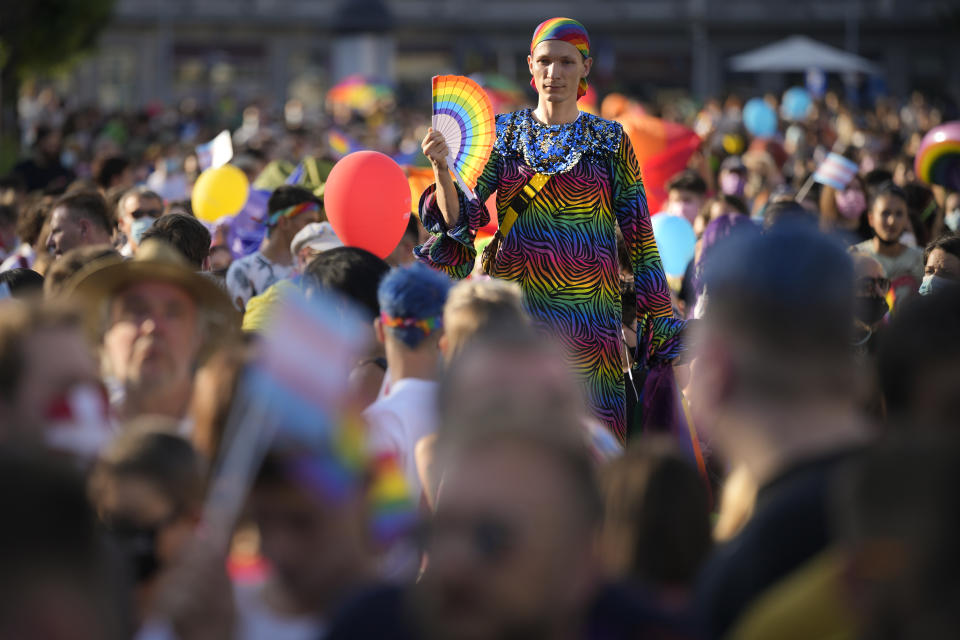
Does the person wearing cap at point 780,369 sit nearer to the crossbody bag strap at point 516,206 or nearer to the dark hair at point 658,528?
the dark hair at point 658,528

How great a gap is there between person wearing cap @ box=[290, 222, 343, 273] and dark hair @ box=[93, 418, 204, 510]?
3.83m

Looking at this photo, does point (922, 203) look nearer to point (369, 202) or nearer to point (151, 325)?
point (369, 202)

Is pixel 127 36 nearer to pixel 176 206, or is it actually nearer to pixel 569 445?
pixel 176 206

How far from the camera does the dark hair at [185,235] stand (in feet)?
19.7

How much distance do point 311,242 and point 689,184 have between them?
11.8ft

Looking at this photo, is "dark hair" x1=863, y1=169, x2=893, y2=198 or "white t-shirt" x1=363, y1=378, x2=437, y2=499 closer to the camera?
"white t-shirt" x1=363, y1=378, x2=437, y2=499

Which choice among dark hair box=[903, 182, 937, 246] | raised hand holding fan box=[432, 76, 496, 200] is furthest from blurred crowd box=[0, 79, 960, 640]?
dark hair box=[903, 182, 937, 246]

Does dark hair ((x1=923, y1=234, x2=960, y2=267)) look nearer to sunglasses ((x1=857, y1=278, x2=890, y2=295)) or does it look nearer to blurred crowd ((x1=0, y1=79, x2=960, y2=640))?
sunglasses ((x1=857, y1=278, x2=890, y2=295))

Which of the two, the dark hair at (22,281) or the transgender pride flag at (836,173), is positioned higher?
the dark hair at (22,281)

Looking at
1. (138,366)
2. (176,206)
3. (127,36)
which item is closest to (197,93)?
(127,36)

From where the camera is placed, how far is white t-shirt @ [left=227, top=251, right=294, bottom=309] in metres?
6.88

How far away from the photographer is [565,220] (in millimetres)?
5461

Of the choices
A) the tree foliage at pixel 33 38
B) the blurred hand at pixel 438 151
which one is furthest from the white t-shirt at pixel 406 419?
the tree foliage at pixel 33 38

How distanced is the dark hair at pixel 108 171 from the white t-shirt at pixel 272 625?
30.2ft
